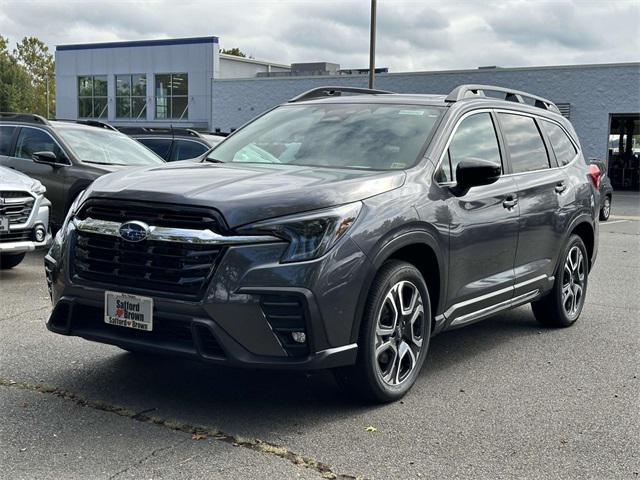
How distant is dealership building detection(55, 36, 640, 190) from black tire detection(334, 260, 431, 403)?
29131mm

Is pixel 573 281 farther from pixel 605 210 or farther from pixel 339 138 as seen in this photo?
pixel 605 210

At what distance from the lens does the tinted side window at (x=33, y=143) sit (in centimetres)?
1076

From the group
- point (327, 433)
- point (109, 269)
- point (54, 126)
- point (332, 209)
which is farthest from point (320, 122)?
point (54, 126)

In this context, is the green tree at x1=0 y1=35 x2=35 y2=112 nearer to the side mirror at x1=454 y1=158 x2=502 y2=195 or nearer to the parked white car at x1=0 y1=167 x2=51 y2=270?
the parked white car at x1=0 y1=167 x2=51 y2=270

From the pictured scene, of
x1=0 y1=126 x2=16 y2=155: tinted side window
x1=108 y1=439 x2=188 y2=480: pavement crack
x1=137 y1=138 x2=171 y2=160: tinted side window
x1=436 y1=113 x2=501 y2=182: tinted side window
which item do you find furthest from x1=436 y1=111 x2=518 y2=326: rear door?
x1=137 y1=138 x2=171 y2=160: tinted side window

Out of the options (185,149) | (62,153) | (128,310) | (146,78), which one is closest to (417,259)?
(128,310)

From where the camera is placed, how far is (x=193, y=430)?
13.6 ft

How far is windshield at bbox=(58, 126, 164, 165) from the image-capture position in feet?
35.1

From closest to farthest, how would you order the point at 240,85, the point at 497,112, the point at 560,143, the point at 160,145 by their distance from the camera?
1. the point at 497,112
2. the point at 560,143
3. the point at 160,145
4. the point at 240,85

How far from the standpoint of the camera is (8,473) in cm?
359

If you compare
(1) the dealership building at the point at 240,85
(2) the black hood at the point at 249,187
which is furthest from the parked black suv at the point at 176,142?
(1) the dealership building at the point at 240,85

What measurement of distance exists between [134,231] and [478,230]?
231cm

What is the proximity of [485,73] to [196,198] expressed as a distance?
31483mm

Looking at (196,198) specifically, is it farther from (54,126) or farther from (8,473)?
(54,126)
